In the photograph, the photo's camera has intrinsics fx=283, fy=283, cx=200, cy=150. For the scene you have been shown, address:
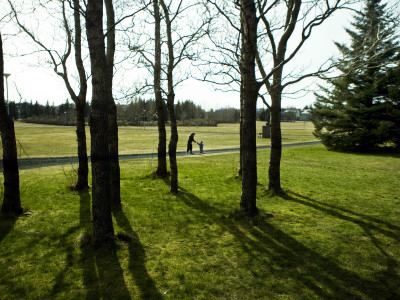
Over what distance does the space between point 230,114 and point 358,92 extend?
4002 inches

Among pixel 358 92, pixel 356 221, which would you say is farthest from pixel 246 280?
pixel 358 92

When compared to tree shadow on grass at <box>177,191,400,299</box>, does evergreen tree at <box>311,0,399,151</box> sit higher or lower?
higher

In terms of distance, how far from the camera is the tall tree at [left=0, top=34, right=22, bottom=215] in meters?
6.61

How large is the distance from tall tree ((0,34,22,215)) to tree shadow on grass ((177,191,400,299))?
5.08 m

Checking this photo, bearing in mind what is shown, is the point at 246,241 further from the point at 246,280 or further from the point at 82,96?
the point at 82,96

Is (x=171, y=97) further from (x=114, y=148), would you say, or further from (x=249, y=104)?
(x=249, y=104)

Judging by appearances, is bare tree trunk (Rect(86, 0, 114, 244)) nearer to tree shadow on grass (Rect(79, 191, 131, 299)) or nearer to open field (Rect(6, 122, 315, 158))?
tree shadow on grass (Rect(79, 191, 131, 299))

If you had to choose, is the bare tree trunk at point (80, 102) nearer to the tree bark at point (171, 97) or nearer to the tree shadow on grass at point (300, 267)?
the tree bark at point (171, 97)

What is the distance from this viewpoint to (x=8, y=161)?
6.71m

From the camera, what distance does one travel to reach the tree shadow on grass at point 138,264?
3.81 metres

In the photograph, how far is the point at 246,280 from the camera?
412cm

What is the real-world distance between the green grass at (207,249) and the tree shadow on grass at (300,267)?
0.02 meters

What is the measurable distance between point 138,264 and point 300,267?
102 inches

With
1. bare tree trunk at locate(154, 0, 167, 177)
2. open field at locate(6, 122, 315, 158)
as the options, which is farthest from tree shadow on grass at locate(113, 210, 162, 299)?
bare tree trunk at locate(154, 0, 167, 177)
